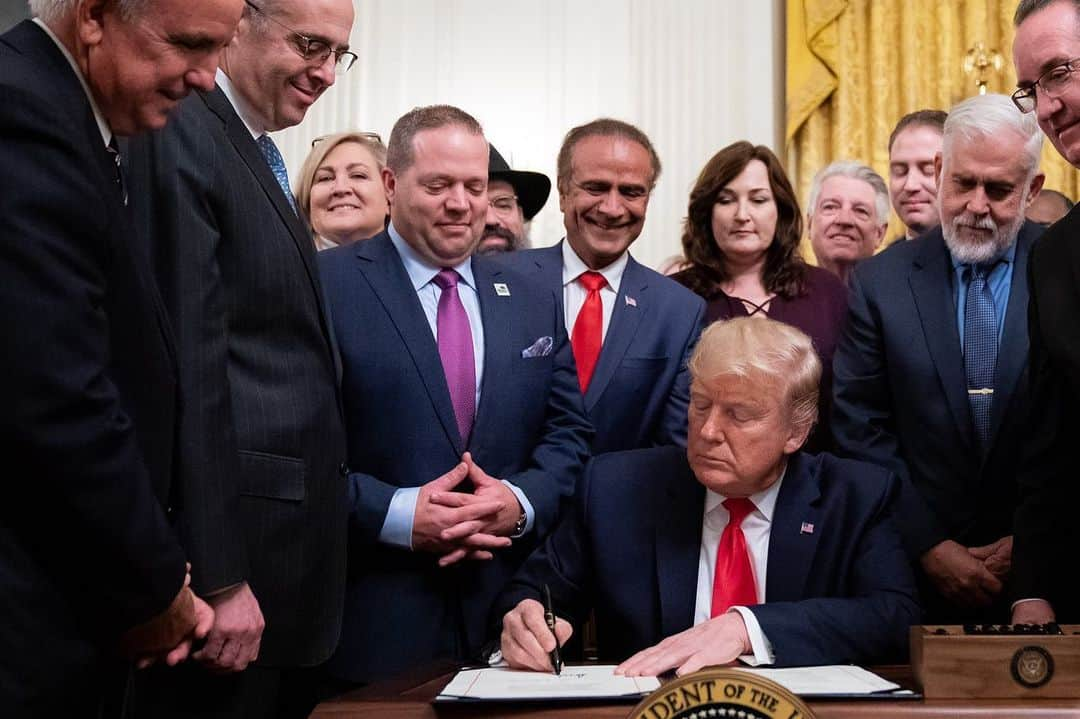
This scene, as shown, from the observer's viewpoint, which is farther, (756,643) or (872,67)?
(872,67)

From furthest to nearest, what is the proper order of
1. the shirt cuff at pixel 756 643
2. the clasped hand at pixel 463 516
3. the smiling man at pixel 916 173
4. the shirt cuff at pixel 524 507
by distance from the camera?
the smiling man at pixel 916 173 → the shirt cuff at pixel 524 507 → the clasped hand at pixel 463 516 → the shirt cuff at pixel 756 643

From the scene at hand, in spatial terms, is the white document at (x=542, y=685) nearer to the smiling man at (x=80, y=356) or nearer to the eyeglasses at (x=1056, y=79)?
the smiling man at (x=80, y=356)

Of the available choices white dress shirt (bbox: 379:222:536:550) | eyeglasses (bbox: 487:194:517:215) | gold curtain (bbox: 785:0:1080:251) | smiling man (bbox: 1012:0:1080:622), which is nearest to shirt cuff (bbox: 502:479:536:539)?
white dress shirt (bbox: 379:222:536:550)

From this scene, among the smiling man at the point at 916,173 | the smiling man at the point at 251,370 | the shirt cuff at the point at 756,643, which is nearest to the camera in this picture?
the smiling man at the point at 251,370

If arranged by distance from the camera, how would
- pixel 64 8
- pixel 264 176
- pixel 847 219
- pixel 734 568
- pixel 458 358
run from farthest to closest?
pixel 847 219
pixel 458 358
pixel 734 568
pixel 264 176
pixel 64 8

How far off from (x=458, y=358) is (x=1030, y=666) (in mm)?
1599

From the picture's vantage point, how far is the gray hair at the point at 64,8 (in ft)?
6.20

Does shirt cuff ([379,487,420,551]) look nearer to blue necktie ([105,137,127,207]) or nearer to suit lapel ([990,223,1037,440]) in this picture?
blue necktie ([105,137,127,207])

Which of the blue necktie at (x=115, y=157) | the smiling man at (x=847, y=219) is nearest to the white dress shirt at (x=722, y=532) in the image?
the blue necktie at (x=115, y=157)

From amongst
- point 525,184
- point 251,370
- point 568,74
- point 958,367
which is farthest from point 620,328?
point 568,74

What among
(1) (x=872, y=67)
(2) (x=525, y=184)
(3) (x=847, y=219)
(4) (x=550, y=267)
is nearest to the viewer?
(4) (x=550, y=267)

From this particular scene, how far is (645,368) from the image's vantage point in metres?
3.66

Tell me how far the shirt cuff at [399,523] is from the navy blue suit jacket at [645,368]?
2.47 feet

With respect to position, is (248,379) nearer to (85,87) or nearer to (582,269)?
(85,87)
